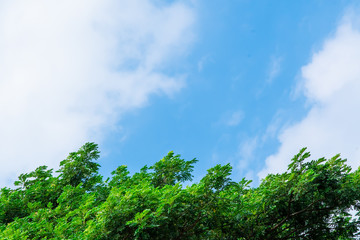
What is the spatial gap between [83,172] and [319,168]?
8067 mm

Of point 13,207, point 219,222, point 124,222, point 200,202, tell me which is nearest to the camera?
point 124,222

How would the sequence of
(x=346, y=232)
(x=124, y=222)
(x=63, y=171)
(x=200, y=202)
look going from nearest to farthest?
(x=124, y=222) < (x=200, y=202) < (x=346, y=232) < (x=63, y=171)

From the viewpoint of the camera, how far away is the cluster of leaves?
8102 millimetres

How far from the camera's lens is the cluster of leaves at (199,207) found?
8102 mm

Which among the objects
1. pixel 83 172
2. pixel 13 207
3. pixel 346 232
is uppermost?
pixel 83 172

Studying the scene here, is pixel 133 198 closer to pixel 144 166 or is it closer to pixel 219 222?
pixel 219 222

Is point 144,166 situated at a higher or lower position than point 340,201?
higher

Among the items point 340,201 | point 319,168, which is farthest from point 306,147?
point 340,201

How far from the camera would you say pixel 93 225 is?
26.5ft

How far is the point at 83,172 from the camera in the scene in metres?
13.1

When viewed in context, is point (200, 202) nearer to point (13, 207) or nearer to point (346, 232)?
point (346, 232)

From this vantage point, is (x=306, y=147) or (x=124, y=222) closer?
(x=124, y=222)

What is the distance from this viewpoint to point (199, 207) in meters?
8.70

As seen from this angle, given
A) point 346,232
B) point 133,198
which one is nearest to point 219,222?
point 133,198
